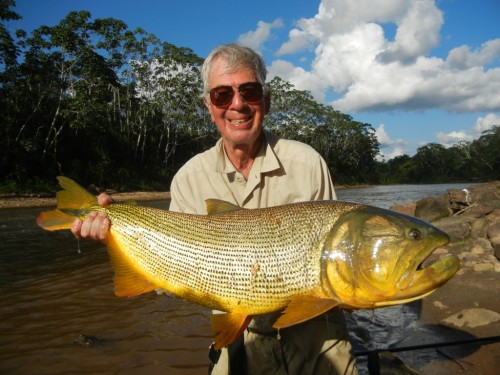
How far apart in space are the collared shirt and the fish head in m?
0.96

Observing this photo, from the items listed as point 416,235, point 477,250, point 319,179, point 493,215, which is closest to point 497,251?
point 477,250

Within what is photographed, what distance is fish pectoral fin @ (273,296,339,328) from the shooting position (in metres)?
2.24

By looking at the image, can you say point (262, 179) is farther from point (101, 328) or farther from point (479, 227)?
point (479, 227)

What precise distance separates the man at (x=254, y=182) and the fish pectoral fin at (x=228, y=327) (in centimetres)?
60

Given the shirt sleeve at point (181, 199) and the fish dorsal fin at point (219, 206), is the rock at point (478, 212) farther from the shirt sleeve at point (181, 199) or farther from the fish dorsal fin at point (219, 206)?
the fish dorsal fin at point (219, 206)

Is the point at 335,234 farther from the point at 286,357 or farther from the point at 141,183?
the point at 141,183

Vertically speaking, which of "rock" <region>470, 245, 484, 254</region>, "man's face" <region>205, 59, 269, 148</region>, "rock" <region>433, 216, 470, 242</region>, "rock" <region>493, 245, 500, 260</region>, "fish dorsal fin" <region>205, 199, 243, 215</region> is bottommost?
"rock" <region>470, 245, 484, 254</region>

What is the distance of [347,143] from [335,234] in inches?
3177

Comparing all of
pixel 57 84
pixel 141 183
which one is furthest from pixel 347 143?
pixel 57 84

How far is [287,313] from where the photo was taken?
7.54 feet

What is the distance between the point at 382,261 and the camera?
2197 millimetres

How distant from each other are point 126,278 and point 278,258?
128 centimetres

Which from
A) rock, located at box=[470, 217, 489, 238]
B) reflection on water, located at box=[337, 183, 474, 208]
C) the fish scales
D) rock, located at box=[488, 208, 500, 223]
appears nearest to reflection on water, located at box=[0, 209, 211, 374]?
the fish scales

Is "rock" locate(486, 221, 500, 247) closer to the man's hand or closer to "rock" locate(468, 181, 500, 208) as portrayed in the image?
"rock" locate(468, 181, 500, 208)
